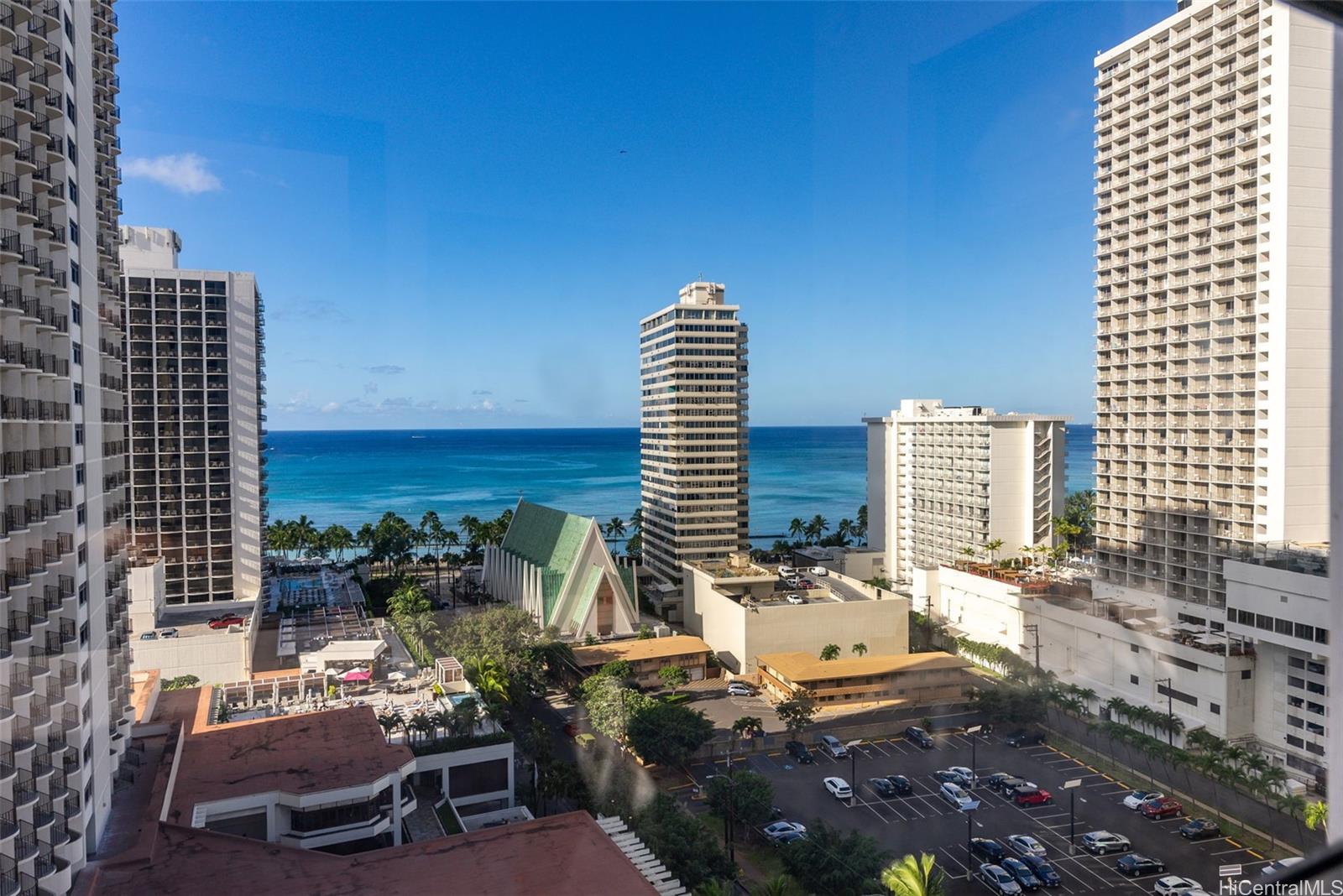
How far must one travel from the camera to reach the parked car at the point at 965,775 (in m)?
5.57

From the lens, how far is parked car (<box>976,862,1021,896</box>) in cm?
426

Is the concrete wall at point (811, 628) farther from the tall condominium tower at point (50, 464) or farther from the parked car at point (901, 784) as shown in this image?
the tall condominium tower at point (50, 464)

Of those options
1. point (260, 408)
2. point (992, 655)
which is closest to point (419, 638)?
point (260, 408)

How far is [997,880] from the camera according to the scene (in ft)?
14.3

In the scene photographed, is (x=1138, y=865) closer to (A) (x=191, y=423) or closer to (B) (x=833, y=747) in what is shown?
(B) (x=833, y=747)

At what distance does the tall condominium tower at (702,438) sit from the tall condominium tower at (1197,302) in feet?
19.1

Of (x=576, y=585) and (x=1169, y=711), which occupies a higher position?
(x=576, y=585)

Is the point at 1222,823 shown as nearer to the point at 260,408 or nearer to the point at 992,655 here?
the point at 992,655

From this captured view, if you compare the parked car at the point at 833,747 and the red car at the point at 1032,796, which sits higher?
the red car at the point at 1032,796

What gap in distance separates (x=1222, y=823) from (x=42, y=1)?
722cm

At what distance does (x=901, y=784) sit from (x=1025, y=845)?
1.19 meters

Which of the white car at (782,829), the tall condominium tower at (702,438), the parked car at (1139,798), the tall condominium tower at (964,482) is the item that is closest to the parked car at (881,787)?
the white car at (782,829)

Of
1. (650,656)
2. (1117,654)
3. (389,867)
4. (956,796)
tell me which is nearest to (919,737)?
(956,796)

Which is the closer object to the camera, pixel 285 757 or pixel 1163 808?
pixel 1163 808
